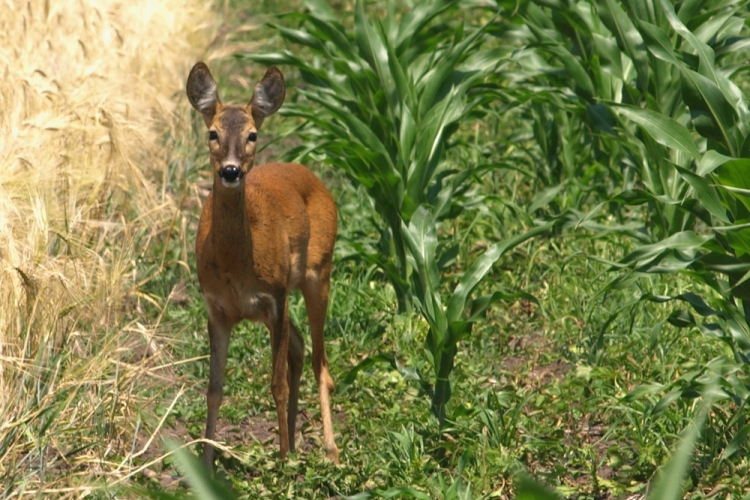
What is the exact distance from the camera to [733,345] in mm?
4969

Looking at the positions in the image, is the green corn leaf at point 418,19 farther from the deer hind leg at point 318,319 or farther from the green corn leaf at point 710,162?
the green corn leaf at point 710,162

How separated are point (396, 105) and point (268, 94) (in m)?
1.68

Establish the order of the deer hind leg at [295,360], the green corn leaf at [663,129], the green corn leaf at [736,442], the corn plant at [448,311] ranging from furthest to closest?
the deer hind leg at [295,360], the corn plant at [448,311], the green corn leaf at [663,129], the green corn leaf at [736,442]

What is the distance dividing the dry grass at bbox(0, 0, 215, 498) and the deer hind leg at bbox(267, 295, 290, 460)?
644 mm

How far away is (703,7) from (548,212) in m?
1.70

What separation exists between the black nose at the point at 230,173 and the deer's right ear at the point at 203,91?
51cm

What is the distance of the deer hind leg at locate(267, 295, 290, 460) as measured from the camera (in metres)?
5.38

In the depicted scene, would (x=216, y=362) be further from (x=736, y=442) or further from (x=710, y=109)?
(x=710, y=109)

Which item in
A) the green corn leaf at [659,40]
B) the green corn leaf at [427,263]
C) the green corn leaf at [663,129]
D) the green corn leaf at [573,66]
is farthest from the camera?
the green corn leaf at [573,66]

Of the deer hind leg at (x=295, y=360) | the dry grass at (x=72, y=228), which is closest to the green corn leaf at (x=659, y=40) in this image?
the deer hind leg at (x=295, y=360)

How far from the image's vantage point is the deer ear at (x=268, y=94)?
5.33 metres

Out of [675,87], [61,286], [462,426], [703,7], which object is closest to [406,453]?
[462,426]

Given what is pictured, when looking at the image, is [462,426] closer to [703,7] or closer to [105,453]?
[105,453]

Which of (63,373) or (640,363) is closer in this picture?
(63,373)
